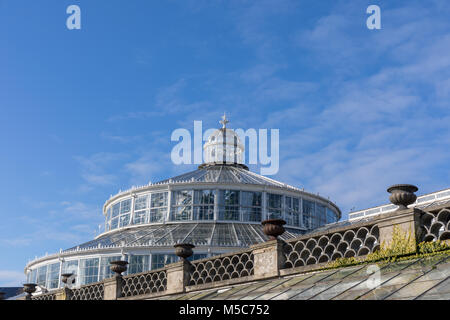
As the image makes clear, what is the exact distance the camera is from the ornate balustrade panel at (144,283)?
57.6 feet

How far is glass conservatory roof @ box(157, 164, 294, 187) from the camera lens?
4081cm

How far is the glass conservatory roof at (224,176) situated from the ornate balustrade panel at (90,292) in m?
18.7

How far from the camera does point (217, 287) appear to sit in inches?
595

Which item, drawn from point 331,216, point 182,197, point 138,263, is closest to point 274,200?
point 182,197

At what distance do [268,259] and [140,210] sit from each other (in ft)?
91.2

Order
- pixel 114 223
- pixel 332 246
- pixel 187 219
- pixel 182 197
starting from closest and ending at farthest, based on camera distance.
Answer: pixel 332 246, pixel 187 219, pixel 182 197, pixel 114 223

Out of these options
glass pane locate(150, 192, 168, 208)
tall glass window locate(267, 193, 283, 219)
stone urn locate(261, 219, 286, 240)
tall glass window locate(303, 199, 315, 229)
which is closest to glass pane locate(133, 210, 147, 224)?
glass pane locate(150, 192, 168, 208)

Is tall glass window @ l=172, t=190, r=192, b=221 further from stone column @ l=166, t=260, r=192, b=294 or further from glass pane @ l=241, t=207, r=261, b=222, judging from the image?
stone column @ l=166, t=260, r=192, b=294

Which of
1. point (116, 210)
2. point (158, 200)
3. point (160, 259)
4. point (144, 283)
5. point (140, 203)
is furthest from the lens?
point (116, 210)

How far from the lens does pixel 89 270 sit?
118ft

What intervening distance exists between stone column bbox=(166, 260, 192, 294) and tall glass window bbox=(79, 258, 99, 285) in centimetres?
2012

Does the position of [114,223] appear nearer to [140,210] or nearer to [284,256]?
[140,210]

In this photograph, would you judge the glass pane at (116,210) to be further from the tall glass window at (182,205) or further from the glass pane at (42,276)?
the glass pane at (42,276)

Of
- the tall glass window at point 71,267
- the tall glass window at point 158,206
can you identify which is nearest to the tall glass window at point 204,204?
the tall glass window at point 158,206
